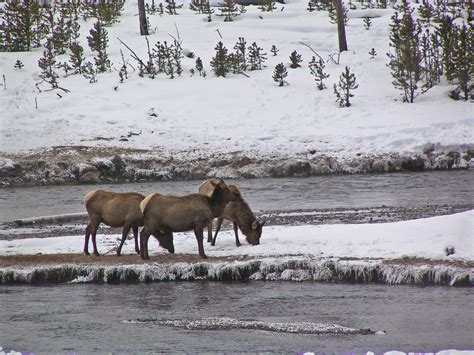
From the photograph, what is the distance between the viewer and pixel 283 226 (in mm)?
17016

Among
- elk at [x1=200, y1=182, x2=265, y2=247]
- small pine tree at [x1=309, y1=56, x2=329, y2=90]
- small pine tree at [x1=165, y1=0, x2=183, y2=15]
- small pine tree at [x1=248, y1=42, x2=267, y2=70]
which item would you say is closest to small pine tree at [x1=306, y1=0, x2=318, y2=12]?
small pine tree at [x1=165, y1=0, x2=183, y2=15]

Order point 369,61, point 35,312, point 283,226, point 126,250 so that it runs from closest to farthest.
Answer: point 35,312 < point 126,250 < point 283,226 < point 369,61

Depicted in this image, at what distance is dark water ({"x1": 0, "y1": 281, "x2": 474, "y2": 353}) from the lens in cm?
893

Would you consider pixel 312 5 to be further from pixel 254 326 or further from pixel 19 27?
pixel 254 326

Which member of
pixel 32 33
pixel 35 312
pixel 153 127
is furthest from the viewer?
pixel 32 33

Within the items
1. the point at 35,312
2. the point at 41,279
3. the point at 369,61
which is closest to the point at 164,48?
the point at 369,61

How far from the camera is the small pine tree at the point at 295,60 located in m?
35.7

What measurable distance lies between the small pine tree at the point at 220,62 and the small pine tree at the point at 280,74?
2345mm

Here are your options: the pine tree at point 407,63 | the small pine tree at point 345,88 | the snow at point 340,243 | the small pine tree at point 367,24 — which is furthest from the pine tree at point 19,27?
the snow at point 340,243

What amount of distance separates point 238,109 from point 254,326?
23360 mm

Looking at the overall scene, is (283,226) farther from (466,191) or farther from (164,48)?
(164,48)

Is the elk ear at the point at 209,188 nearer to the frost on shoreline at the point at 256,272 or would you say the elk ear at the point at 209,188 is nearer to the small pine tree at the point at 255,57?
the frost on shoreline at the point at 256,272

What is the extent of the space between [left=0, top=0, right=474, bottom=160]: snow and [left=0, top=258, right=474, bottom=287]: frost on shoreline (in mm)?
15022

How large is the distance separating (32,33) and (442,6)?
19.3 meters
